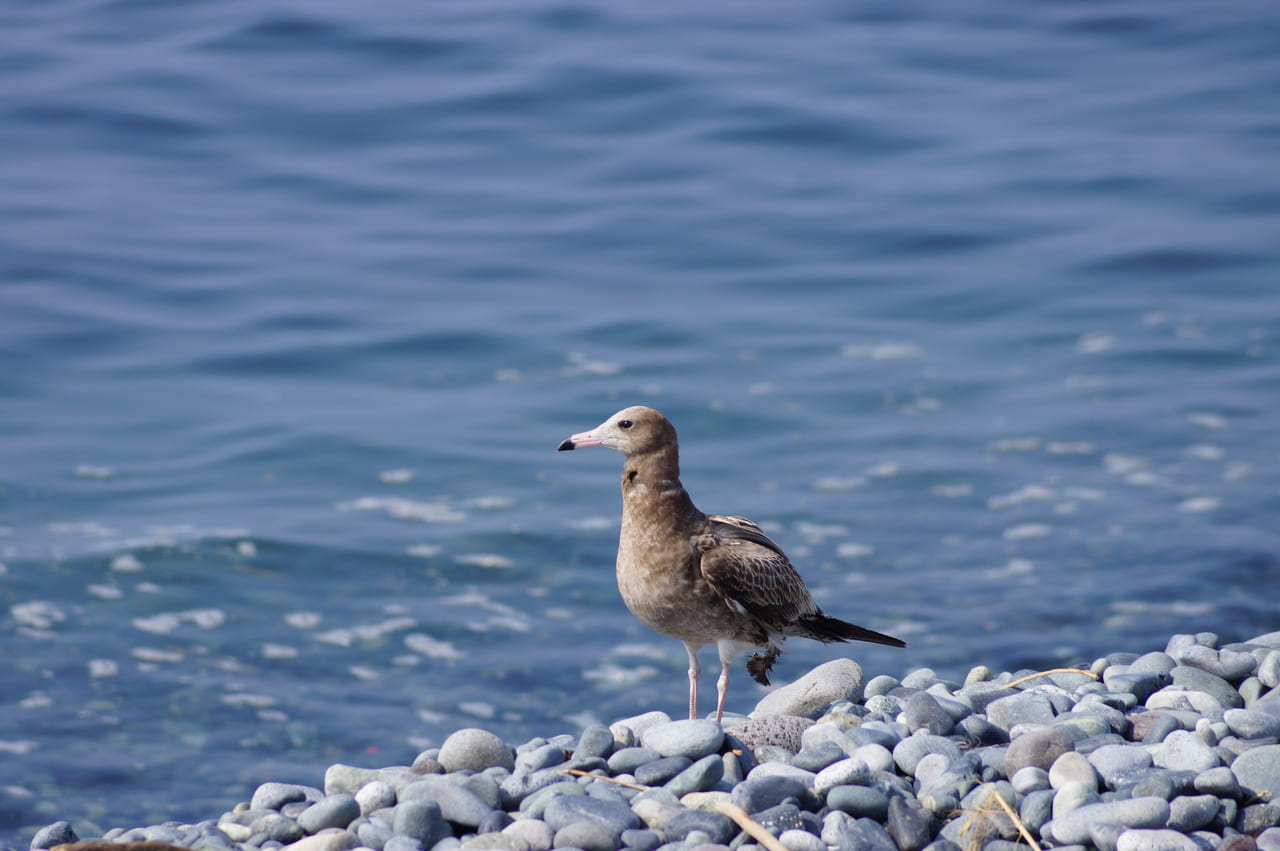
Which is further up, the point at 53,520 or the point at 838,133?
the point at 838,133

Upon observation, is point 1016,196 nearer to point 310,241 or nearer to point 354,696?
point 310,241

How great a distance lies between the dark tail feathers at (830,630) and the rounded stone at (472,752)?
146cm

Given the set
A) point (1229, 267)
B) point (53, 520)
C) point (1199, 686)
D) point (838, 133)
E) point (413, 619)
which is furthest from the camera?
point (838, 133)

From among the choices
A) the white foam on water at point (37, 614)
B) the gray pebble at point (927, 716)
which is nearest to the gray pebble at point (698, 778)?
the gray pebble at point (927, 716)

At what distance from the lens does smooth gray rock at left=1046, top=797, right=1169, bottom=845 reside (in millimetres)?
4062

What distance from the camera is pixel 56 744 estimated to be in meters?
8.19

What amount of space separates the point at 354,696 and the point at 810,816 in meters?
5.21

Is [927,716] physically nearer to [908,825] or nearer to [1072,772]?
[1072,772]

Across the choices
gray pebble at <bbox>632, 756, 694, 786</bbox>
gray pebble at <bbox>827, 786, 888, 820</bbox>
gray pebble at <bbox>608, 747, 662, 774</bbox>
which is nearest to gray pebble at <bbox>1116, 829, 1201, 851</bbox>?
gray pebble at <bbox>827, 786, 888, 820</bbox>

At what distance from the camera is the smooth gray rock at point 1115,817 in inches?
160

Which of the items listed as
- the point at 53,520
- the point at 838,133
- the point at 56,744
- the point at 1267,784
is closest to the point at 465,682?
the point at 56,744

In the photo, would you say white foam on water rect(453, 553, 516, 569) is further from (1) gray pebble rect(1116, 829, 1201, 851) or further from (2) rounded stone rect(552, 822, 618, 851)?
(1) gray pebble rect(1116, 829, 1201, 851)

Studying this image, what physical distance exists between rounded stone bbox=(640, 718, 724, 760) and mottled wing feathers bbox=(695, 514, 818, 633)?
2.43ft

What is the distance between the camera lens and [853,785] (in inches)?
172
